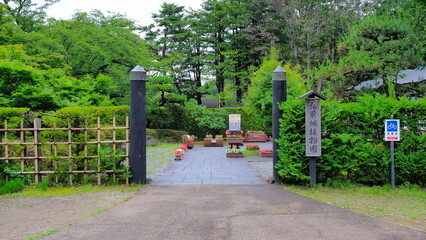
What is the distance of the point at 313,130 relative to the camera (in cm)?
A: 622

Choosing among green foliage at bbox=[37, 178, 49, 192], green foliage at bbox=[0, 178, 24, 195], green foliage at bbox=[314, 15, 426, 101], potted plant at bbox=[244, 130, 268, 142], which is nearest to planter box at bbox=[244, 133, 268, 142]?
potted plant at bbox=[244, 130, 268, 142]

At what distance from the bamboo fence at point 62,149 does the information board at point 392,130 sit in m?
5.75

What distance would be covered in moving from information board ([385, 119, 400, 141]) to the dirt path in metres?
5.56

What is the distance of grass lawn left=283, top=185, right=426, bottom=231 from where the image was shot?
438 centimetres

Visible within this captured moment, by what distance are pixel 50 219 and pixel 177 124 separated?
17704 mm

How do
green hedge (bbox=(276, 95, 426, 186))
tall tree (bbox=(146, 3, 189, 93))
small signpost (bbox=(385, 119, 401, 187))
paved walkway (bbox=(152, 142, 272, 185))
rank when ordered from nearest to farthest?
small signpost (bbox=(385, 119, 401, 187)) → green hedge (bbox=(276, 95, 426, 186)) → paved walkway (bbox=(152, 142, 272, 185)) → tall tree (bbox=(146, 3, 189, 93))

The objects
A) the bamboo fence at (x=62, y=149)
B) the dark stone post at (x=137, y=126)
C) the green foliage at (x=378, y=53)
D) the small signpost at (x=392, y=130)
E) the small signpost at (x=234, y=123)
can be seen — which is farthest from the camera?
the small signpost at (x=234, y=123)

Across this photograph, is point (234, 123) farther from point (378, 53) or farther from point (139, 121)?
point (139, 121)

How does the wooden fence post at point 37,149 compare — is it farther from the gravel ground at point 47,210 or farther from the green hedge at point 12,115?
the gravel ground at point 47,210

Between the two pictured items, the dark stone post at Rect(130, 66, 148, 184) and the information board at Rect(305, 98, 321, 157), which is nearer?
the information board at Rect(305, 98, 321, 157)

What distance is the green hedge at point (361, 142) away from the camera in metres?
6.34

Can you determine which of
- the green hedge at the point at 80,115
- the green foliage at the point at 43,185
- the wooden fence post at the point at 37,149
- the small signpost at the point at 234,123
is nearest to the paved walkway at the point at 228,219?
the green hedge at the point at 80,115

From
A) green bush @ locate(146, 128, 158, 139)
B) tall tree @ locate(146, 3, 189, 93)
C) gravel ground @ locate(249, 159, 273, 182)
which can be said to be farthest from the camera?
tall tree @ locate(146, 3, 189, 93)

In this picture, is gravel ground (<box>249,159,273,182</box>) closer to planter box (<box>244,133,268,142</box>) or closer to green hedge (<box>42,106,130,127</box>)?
green hedge (<box>42,106,130,127</box>)
